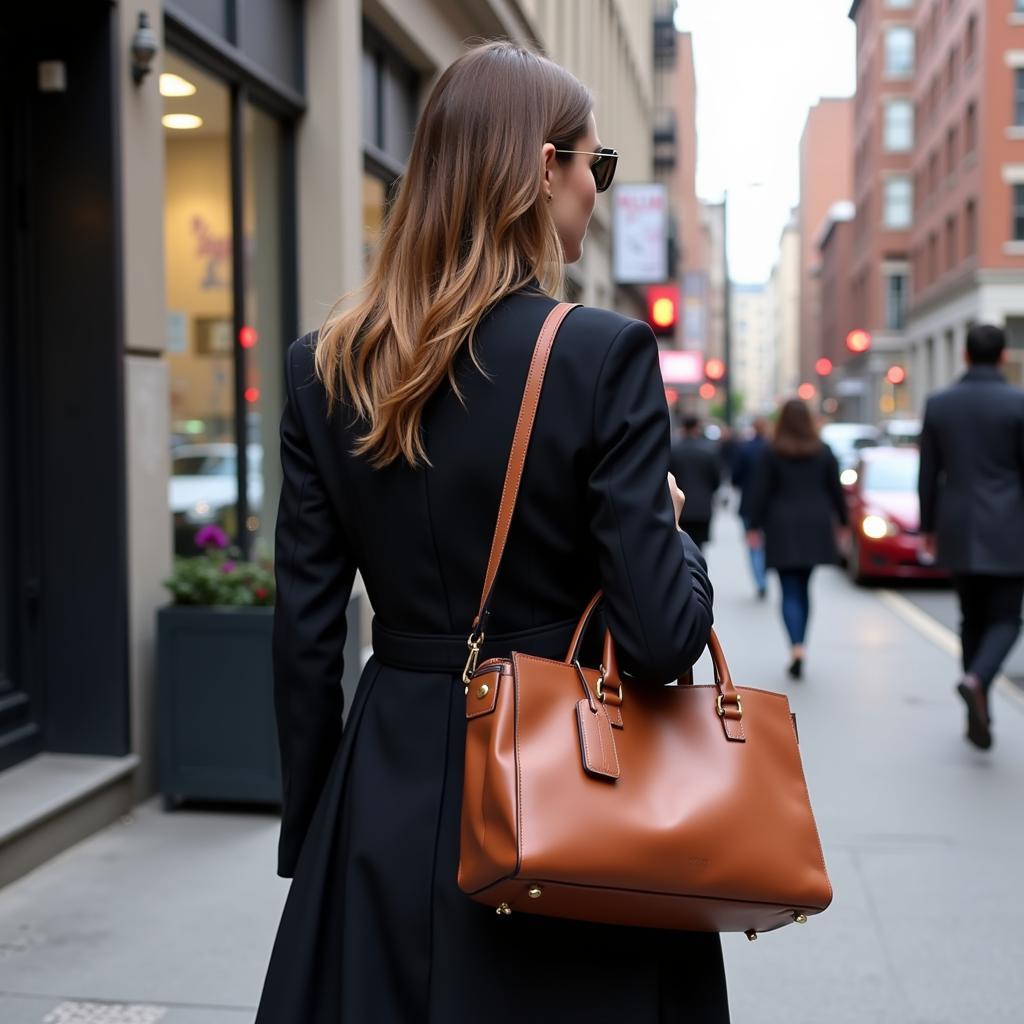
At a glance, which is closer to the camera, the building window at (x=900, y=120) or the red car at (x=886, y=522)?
the red car at (x=886, y=522)

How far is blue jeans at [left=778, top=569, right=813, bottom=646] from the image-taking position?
920cm

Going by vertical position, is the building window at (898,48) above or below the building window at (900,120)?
above

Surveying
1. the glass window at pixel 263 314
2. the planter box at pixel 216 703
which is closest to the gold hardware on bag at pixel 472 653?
the planter box at pixel 216 703

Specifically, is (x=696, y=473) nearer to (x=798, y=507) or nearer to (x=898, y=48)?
(x=798, y=507)

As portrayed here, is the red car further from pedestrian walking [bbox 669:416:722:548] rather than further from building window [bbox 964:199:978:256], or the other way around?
building window [bbox 964:199:978:256]

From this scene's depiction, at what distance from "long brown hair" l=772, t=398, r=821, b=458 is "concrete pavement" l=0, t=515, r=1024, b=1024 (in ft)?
9.69

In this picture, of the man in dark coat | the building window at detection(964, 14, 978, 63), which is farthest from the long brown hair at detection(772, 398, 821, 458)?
the building window at detection(964, 14, 978, 63)

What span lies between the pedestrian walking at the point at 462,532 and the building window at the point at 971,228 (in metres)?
47.1

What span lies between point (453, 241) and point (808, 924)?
327cm

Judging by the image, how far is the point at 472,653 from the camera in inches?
74.7

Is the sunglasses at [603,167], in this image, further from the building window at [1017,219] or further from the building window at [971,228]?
the building window at [971,228]

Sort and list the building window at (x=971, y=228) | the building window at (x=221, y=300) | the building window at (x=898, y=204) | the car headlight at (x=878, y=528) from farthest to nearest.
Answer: the building window at (x=898, y=204)
the building window at (x=971, y=228)
the car headlight at (x=878, y=528)
the building window at (x=221, y=300)

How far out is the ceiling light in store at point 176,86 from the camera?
683cm

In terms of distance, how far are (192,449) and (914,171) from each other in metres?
58.3
